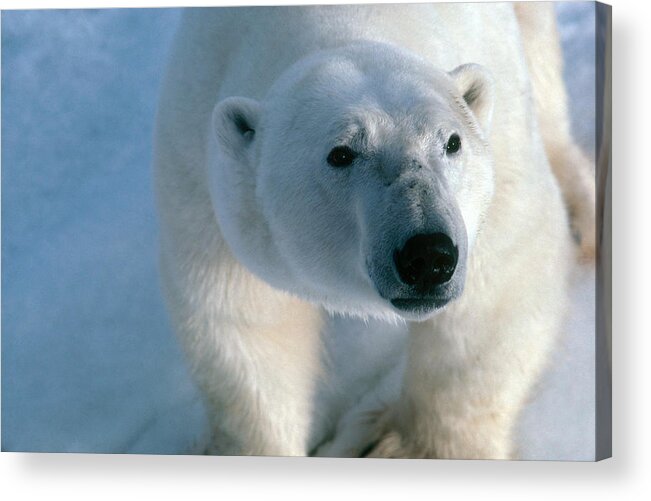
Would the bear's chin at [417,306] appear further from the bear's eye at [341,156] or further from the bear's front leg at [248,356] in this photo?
the bear's front leg at [248,356]

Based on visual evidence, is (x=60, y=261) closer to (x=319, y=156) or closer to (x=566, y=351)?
(x=319, y=156)

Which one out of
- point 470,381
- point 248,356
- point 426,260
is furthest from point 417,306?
point 248,356

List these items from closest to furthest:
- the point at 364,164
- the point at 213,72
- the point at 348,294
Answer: the point at 364,164
the point at 348,294
the point at 213,72

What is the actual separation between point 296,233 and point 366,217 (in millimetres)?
355

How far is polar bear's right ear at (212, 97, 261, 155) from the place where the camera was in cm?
394

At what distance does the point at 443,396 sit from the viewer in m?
4.38

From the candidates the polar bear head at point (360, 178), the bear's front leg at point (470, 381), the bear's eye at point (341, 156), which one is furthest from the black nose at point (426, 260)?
the bear's front leg at point (470, 381)

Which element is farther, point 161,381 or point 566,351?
point 161,381

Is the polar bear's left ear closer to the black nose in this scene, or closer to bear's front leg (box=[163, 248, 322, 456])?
the black nose

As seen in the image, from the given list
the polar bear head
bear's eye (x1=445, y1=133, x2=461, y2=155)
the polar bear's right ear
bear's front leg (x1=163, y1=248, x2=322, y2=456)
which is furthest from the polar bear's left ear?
bear's front leg (x1=163, y1=248, x2=322, y2=456)

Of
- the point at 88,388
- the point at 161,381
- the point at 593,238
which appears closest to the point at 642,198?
the point at 593,238

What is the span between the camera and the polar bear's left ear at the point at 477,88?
3.97 meters

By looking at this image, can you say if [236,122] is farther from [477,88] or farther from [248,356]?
[248,356]

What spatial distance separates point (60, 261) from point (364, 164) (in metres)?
1.43
